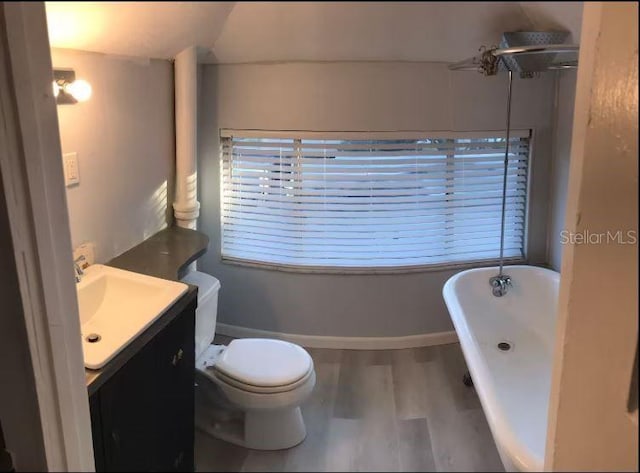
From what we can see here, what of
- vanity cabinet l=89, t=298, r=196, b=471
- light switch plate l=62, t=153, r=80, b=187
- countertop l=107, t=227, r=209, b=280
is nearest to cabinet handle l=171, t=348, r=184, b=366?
vanity cabinet l=89, t=298, r=196, b=471

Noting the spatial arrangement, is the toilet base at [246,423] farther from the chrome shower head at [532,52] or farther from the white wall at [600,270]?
the chrome shower head at [532,52]

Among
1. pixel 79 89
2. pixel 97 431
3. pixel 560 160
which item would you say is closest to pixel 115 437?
pixel 97 431

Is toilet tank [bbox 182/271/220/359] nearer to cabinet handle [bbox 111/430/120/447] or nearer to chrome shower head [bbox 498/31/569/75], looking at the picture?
cabinet handle [bbox 111/430/120/447]

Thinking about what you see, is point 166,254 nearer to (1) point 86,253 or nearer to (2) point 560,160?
(1) point 86,253

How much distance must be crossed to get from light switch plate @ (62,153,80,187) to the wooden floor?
297 millimetres

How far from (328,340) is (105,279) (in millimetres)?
359

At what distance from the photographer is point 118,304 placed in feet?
2.80

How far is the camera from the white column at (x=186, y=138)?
672mm

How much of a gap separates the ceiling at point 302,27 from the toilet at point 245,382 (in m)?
0.33

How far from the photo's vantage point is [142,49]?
25.2 inches

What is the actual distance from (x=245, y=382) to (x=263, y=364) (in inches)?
1.5

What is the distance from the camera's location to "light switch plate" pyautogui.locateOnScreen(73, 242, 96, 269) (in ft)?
2.63

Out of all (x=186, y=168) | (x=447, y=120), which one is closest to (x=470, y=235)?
(x=447, y=120)

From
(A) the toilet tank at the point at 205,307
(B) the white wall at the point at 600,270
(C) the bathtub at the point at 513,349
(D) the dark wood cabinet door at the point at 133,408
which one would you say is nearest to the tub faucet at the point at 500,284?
(C) the bathtub at the point at 513,349
